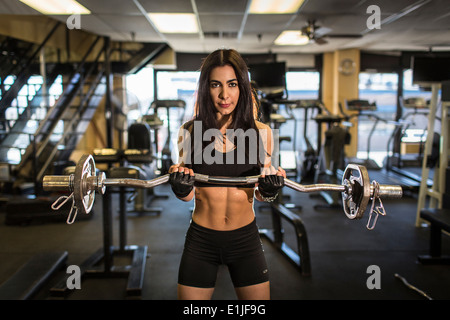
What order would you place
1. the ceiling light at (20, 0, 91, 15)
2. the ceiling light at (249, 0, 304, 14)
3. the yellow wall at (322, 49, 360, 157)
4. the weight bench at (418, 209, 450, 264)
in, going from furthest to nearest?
the yellow wall at (322, 49, 360, 157) → the ceiling light at (249, 0, 304, 14) → the ceiling light at (20, 0, 91, 15) → the weight bench at (418, 209, 450, 264)

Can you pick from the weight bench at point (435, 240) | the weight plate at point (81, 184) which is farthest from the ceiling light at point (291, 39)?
the weight plate at point (81, 184)

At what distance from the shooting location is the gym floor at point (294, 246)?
2.89 meters

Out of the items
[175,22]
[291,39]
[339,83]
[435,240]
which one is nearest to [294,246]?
[435,240]

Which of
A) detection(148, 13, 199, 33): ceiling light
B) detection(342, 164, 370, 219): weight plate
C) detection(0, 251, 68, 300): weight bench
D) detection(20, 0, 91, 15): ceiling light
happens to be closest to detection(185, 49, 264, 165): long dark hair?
detection(342, 164, 370, 219): weight plate

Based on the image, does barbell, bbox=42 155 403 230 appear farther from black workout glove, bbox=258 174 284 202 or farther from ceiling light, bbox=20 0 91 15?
ceiling light, bbox=20 0 91 15

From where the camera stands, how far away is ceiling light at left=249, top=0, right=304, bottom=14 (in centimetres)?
497

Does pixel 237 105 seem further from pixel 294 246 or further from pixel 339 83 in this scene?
pixel 339 83

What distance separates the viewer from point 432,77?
471 cm

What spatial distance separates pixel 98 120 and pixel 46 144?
2.61 metres

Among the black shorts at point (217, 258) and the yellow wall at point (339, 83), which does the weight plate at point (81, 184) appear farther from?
the yellow wall at point (339, 83)

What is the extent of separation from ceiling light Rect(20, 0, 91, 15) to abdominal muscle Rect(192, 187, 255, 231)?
4339 millimetres

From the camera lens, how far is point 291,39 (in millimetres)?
7383

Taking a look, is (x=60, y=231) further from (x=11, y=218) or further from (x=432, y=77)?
(x=432, y=77)
